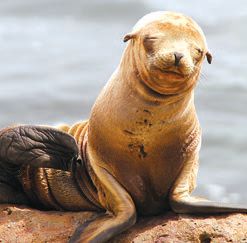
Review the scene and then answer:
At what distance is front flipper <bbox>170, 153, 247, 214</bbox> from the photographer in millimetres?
12219

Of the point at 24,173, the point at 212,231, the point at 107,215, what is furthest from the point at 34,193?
the point at 212,231

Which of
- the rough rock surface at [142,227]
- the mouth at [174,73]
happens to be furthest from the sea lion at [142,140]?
the rough rock surface at [142,227]

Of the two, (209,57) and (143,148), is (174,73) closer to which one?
(209,57)

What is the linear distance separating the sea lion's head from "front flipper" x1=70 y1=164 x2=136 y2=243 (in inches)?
38.9

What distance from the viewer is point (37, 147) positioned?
1284cm

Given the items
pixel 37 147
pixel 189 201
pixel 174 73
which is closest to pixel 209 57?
pixel 174 73

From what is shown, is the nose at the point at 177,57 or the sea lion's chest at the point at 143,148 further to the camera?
the sea lion's chest at the point at 143,148

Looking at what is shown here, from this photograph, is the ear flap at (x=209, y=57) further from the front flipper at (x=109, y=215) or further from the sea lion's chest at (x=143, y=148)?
the front flipper at (x=109, y=215)

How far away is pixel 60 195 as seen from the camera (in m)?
13.0

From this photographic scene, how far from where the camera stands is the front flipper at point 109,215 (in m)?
12.0

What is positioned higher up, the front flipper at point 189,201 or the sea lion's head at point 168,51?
the sea lion's head at point 168,51

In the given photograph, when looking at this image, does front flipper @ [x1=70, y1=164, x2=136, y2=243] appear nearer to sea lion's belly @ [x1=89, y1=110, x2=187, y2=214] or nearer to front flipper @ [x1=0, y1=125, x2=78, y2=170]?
sea lion's belly @ [x1=89, y1=110, x2=187, y2=214]

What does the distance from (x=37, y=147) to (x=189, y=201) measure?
1.56m

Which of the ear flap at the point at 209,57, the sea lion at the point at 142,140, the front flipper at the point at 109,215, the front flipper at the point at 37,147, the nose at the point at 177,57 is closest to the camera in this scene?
the nose at the point at 177,57
